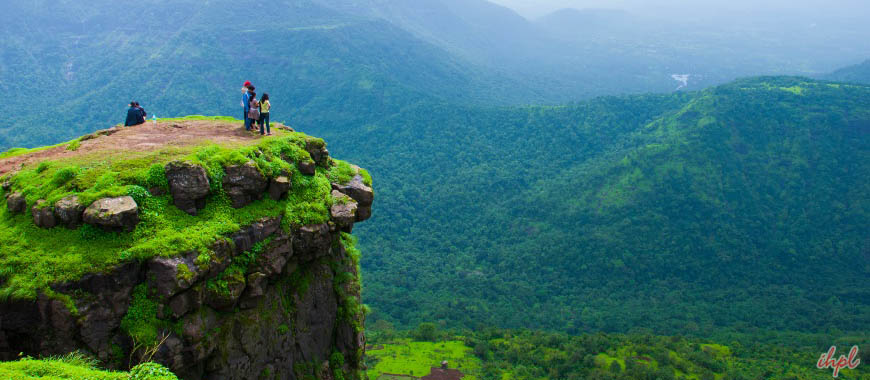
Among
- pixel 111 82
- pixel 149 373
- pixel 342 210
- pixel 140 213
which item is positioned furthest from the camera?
pixel 111 82

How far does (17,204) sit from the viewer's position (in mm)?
14016

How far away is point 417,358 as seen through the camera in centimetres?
6400

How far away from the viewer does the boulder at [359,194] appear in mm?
20641

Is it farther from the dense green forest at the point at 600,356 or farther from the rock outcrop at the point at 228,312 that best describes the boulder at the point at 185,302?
the dense green forest at the point at 600,356

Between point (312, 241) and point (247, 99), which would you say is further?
point (247, 99)

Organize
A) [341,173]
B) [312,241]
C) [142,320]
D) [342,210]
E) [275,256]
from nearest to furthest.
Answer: [142,320] → [275,256] → [312,241] → [342,210] → [341,173]

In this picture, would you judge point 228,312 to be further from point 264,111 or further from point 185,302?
point 264,111

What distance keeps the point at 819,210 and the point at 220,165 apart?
12690 cm

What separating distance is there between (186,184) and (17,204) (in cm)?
457

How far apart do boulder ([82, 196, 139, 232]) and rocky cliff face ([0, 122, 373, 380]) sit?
0.03 m

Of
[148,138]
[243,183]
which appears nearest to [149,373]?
[243,183]

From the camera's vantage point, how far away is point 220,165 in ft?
52.5

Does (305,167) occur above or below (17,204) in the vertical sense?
above

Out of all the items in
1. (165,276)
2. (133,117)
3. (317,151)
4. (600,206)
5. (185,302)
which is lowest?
(600,206)
